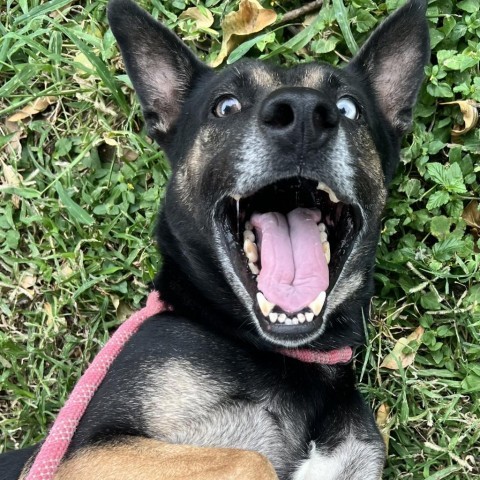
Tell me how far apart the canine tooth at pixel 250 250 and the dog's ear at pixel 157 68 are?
1.18 meters

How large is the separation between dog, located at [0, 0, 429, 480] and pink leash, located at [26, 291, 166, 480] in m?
0.06

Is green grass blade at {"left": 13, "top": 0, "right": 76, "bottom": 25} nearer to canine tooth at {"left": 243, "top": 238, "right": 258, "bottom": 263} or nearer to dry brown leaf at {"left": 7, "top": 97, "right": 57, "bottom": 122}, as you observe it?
dry brown leaf at {"left": 7, "top": 97, "right": 57, "bottom": 122}

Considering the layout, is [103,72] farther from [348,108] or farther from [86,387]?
[86,387]

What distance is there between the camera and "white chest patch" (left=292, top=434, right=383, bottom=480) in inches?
150

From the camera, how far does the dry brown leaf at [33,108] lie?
5723 mm

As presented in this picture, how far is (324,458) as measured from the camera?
Answer: 386 centimetres

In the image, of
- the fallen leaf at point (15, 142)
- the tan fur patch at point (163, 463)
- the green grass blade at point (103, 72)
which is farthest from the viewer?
the fallen leaf at point (15, 142)

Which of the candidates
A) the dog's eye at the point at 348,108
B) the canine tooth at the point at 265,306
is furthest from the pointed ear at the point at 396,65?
the canine tooth at the point at 265,306

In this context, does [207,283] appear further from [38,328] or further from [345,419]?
[38,328]

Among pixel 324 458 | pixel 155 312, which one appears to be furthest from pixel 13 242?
pixel 324 458

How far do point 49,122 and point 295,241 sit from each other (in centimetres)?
295

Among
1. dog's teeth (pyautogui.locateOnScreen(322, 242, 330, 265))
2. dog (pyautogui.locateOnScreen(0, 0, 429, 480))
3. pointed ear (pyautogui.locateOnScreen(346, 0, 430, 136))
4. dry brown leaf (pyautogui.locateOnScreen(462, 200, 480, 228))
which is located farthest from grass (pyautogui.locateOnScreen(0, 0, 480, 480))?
dog's teeth (pyautogui.locateOnScreen(322, 242, 330, 265))

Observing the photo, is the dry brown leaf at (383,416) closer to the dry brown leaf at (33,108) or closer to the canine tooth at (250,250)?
the canine tooth at (250,250)

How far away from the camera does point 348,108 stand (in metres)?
4.04
